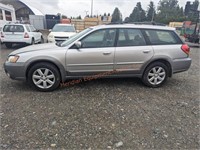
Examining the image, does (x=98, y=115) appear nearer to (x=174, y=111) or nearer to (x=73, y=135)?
(x=73, y=135)

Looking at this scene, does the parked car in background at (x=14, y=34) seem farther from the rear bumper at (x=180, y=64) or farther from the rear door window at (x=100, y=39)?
the rear bumper at (x=180, y=64)

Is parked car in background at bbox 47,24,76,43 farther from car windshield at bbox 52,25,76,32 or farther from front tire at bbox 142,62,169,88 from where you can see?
front tire at bbox 142,62,169,88

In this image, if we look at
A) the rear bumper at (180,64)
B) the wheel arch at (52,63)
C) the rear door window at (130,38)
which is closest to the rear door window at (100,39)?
the rear door window at (130,38)

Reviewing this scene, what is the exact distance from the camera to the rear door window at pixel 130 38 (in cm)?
436

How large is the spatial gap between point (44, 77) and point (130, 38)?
A: 90.1 inches

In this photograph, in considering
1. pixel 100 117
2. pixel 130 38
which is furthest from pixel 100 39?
pixel 100 117

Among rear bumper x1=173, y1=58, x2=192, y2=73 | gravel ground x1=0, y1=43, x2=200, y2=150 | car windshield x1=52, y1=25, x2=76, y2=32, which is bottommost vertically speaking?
gravel ground x1=0, y1=43, x2=200, y2=150

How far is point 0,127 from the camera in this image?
9.36 ft

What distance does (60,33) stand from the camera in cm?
1012

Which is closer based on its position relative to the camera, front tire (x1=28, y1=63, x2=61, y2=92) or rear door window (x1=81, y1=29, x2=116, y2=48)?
front tire (x1=28, y1=63, x2=61, y2=92)

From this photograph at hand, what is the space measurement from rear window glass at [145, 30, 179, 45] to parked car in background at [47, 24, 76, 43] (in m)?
5.39

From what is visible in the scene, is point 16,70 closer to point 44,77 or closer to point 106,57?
point 44,77

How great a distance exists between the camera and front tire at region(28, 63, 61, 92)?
4066 millimetres

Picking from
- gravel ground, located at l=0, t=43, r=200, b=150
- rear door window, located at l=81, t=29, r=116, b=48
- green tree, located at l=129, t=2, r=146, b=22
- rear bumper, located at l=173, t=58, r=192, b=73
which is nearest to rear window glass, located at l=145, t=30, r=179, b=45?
rear bumper, located at l=173, t=58, r=192, b=73
